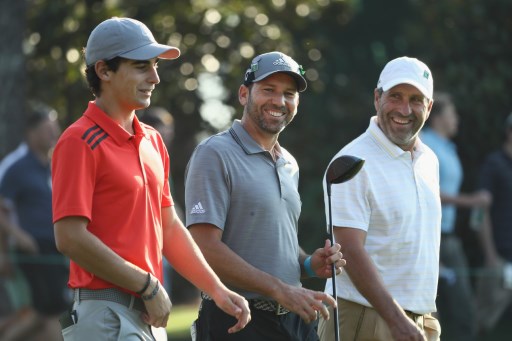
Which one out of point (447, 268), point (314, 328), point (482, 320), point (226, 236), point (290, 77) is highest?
point (290, 77)

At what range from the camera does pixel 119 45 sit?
5.45m

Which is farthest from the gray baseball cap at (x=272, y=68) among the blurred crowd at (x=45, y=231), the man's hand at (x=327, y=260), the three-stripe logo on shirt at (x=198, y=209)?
the blurred crowd at (x=45, y=231)

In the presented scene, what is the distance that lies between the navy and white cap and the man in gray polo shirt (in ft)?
1.90

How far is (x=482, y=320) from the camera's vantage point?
13258 millimetres

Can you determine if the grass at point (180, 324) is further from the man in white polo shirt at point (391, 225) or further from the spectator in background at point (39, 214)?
the man in white polo shirt at point (391, 225)

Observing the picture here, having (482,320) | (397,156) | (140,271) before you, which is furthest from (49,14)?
(140,271)

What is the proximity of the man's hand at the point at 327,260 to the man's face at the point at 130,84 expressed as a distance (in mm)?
1166

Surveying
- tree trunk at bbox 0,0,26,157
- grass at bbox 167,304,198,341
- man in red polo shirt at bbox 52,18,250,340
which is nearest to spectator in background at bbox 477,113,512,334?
grass at bbox 167,304,198,341

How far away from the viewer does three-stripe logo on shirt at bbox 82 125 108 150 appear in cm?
526

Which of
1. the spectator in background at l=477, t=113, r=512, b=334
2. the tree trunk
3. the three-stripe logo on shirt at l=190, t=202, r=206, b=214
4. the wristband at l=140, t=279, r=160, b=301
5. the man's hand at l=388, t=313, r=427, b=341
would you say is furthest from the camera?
the tree trunk

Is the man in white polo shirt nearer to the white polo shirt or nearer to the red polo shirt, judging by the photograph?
the white polo shirt

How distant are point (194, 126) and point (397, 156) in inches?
490

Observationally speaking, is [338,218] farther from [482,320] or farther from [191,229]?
[482,320]

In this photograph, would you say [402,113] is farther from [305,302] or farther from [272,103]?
[305,302]
